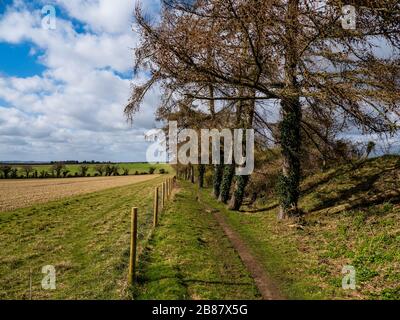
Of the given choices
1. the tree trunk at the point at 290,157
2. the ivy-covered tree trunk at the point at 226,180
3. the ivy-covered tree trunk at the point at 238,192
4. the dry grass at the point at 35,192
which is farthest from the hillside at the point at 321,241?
the dry grass at the point at 35,192

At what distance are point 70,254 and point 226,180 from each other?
49.6 ft

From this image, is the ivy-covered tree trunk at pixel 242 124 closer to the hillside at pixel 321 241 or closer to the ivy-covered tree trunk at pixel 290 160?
the hillside at pixel 321 241

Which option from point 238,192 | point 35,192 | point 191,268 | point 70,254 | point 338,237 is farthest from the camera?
point 35,192

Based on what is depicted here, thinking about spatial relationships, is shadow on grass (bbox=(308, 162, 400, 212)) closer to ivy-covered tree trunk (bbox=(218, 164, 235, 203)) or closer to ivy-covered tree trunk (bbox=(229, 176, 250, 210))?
ivy-covered tree trunk (bbox=(229, 176, 250, 210))

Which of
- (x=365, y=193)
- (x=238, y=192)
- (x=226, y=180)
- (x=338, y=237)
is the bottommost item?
(x=338, y=237)

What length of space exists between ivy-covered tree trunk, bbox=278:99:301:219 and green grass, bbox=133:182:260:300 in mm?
3335

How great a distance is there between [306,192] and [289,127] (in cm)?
591

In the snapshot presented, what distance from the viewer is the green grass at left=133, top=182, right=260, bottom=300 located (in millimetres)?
8078

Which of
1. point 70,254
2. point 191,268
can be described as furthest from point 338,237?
point 70,254

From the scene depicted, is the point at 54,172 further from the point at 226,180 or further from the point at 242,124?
the point at 242,124

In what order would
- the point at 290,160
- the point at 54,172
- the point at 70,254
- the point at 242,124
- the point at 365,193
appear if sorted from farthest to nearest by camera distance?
the point at 54,172, the point at 242,124, the point at 290,160, the point at 365,193, the point at 70,254

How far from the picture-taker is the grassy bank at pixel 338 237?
28.5 feet

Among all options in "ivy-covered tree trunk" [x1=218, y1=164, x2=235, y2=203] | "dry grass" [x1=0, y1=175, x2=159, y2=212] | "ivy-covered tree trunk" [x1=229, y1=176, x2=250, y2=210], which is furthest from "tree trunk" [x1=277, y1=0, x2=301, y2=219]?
"dry grass" [x1=0, y1=175, x2=159, y2=212]

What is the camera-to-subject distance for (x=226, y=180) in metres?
25.7
